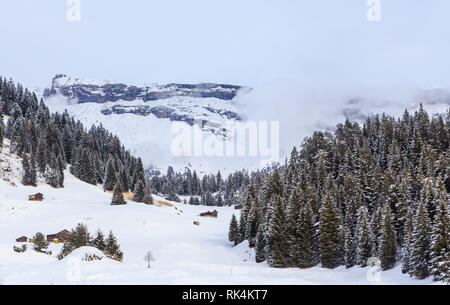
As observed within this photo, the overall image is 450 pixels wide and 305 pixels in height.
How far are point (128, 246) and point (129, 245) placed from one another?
35.8 inches

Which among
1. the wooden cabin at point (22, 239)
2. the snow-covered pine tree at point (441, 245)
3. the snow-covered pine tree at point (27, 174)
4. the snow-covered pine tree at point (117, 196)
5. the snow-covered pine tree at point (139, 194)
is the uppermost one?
the snow-covered pine tree at point (441, 245)

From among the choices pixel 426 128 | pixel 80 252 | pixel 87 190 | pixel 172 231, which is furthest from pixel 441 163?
pixel 87 190

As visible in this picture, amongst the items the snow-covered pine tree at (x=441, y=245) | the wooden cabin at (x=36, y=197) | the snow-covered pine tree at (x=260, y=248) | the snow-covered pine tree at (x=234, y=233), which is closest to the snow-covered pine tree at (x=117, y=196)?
the wooden cabin at (x=36, y=197)

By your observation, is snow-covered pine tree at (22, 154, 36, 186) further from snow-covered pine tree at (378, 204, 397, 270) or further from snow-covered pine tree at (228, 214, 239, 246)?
snow-covered pine tree at (378, 204, 397, 270)

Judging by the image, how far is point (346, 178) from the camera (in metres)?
66.7

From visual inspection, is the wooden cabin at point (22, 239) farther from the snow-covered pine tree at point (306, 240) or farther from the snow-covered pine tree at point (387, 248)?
the snow-covered pine tree at point (387, 248)

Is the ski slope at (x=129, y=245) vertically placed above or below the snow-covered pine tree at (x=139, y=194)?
above

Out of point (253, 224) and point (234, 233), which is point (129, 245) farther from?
point (253, 224)

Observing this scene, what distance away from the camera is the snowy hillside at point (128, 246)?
2025 cm

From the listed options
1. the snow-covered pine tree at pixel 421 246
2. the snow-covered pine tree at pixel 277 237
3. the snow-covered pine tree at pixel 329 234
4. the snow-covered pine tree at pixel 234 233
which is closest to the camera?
the snow-covered pine tree at pixel 421 246

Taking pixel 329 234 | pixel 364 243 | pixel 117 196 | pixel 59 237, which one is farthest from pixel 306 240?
pixel 117 196

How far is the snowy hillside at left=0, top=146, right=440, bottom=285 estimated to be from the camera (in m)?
20.2

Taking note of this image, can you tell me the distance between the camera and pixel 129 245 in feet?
204

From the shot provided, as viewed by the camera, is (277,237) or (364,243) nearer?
(364,243)
